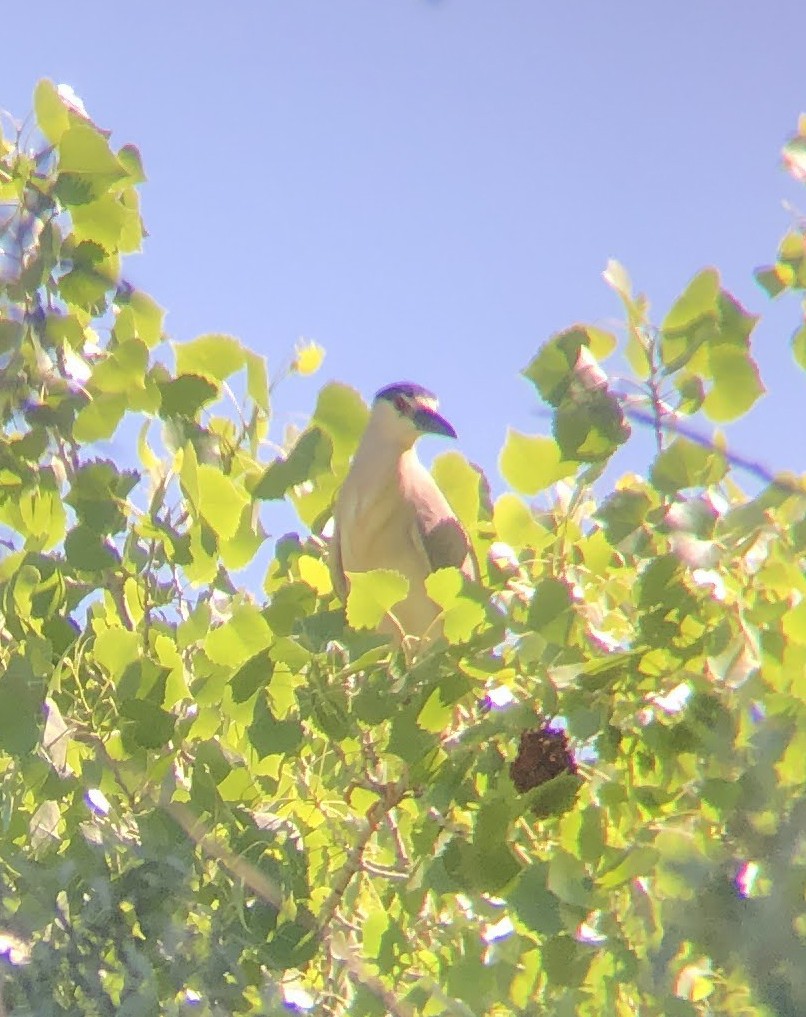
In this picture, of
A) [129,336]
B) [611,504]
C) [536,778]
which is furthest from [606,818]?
[129,336]

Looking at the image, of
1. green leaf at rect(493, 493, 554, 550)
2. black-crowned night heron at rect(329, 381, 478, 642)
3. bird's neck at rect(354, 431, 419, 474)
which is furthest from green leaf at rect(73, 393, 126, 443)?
bird's neck at rect(354, 431, 419, 474)

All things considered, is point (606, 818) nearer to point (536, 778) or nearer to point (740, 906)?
point (536, 778)

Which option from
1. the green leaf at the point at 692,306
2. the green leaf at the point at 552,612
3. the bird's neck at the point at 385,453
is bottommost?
the green leaf at the point at 552,612

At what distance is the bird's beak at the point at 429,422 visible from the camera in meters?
2.33

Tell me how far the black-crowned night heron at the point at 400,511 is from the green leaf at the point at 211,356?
2.55 feet

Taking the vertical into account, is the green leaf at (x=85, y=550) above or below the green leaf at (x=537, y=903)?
above

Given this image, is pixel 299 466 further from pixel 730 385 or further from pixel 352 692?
pixel 730 385

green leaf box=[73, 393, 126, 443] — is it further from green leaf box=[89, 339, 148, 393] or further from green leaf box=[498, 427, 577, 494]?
green leaf box=[498, 427, 577, 494]

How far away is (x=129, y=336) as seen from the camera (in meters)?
1.37

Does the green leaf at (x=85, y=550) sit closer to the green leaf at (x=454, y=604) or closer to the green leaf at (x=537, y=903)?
the green leaf at (x=454, y=604)

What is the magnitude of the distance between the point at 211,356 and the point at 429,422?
1.02 m

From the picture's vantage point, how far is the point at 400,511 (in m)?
2.27

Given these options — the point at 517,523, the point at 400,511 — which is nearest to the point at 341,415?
the point at 517,523

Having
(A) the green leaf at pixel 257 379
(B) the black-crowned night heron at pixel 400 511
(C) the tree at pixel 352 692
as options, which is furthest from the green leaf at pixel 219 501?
(B) the black-crowned night heron at pixel 400 511
